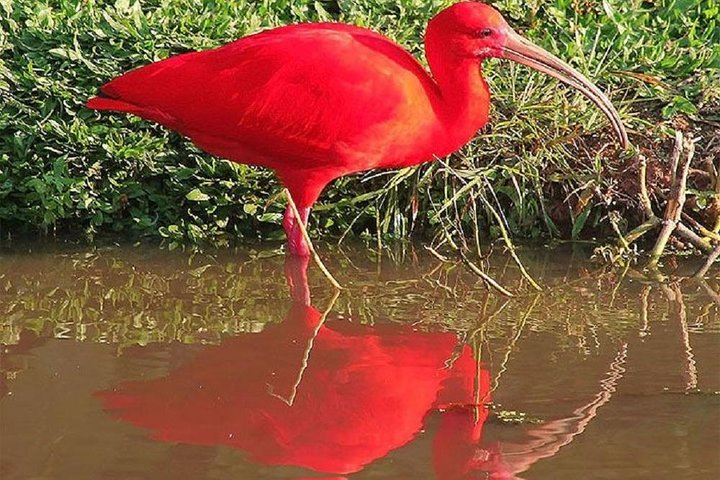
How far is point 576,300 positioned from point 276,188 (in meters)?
1.48

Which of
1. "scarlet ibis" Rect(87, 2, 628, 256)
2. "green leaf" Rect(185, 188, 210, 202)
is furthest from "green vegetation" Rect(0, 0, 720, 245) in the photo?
"scarlet ibis" Rect(87, 2, 628, 256)

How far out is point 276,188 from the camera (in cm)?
571

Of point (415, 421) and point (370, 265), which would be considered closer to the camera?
point (415, 421)

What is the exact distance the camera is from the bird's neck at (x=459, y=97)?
500cm

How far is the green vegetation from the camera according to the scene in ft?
18.3

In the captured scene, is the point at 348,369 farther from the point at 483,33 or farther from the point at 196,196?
the point at 196,196

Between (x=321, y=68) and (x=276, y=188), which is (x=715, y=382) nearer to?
(x=321, y=68)

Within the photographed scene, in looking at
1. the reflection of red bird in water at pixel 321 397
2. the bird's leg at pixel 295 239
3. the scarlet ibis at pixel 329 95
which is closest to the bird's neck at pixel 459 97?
the scarlet ibis at pixel 329 95

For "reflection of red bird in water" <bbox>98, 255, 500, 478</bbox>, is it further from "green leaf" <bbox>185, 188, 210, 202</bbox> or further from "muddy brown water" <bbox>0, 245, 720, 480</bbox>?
"green leaf" <bbox>185, 188, 210, 202</bbox>

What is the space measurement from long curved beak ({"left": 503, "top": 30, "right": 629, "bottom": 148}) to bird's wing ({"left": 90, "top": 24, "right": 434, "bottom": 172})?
0.35 meters

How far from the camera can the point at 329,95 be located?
15.8 ft

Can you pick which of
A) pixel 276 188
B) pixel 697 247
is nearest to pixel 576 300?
pixel 697 247

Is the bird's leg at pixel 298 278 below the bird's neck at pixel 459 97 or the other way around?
below

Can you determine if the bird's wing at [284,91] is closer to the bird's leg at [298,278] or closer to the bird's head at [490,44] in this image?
the bird's head at [490,44]
